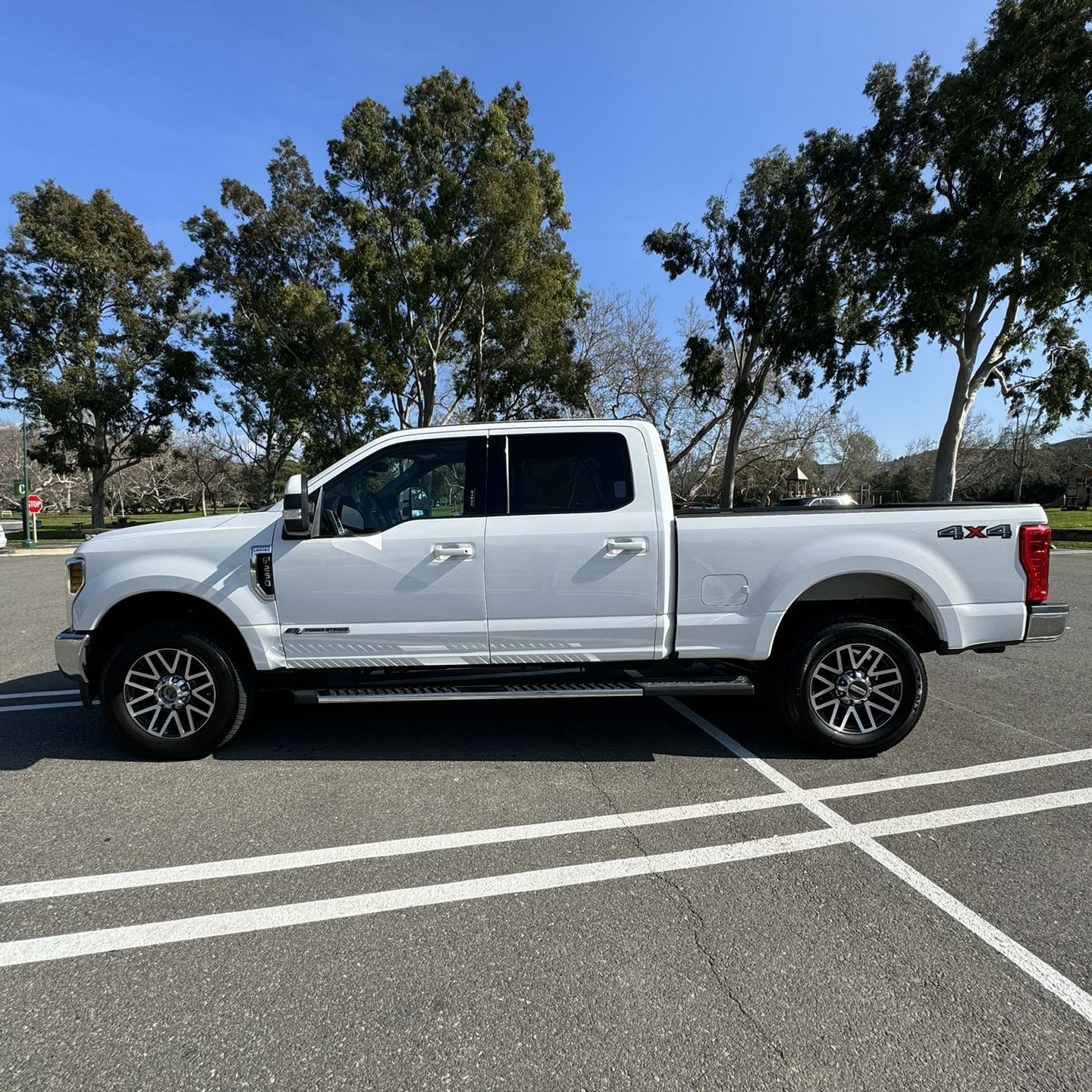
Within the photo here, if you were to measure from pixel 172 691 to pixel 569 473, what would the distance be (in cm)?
281

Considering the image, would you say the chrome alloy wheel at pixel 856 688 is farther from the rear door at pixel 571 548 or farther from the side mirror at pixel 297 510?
the side mirror at pixel 297 510

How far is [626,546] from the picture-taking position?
4.05 meters

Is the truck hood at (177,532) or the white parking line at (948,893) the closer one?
the white parking line at (948,893)

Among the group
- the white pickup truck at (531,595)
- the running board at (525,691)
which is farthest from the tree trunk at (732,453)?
the running board at (525,691)

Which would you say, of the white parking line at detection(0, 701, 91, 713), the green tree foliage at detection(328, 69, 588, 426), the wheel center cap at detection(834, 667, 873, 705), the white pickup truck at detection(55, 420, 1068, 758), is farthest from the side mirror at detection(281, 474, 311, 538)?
the green tree foliage at detection(328, 69, 588, 426)

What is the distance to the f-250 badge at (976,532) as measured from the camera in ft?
13.3

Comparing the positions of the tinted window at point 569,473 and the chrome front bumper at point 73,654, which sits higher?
the tinted window at point 569,473

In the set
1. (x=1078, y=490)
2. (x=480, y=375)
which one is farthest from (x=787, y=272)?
(x=1078, y=490)

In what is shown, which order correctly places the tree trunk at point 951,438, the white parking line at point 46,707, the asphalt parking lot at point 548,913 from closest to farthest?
A: the asphalt parking lot at point 548,913 < the white parking line at point 46,707 < the tree trunk at point 951,438

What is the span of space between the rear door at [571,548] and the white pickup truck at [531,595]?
1cm

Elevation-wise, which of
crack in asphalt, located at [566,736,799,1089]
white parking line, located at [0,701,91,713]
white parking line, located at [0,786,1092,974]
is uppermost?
white parking line, located at [0,701,91,713]

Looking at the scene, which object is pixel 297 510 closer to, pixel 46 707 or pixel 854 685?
pixel 46 707

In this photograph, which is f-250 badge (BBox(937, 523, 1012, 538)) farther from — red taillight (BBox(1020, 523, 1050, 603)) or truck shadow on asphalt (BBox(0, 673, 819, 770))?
truck shadow on asphalt (BBox(0, 673, 819, 770))

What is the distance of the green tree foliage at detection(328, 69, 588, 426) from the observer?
797 inches
